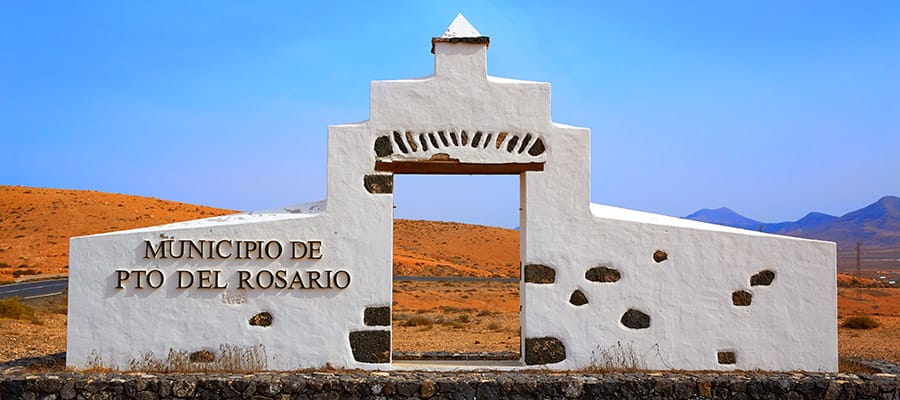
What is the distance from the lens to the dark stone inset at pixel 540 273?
383 inches

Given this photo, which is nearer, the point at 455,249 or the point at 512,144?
the point at 512,144

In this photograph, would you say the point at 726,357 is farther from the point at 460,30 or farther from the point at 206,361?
the point at 206,361

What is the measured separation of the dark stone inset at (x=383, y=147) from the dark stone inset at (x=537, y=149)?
1671 millimetres

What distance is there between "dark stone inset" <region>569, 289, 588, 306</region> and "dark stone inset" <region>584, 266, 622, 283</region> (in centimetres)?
21

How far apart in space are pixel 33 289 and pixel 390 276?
74.0ft

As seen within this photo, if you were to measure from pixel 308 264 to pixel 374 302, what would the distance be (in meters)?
0.91

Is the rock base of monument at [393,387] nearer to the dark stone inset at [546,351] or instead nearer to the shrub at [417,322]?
the dark stone inset at [546,351]

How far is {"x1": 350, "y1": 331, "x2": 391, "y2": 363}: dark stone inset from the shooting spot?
967 centimetres

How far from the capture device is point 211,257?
31.9ft

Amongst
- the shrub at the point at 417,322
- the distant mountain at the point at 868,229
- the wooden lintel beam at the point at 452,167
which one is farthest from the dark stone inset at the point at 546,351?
the distant mountain at the point at 868,229

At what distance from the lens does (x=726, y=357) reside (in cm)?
969

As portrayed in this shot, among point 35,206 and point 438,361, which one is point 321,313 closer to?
point 438,361

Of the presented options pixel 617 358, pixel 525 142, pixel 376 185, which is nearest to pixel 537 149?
pixel 525 142

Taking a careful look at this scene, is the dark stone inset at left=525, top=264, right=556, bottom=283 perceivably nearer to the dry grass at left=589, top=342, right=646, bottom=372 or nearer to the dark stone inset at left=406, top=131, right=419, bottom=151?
the dry grass at left=589, top=342, right=646, bottom=372
